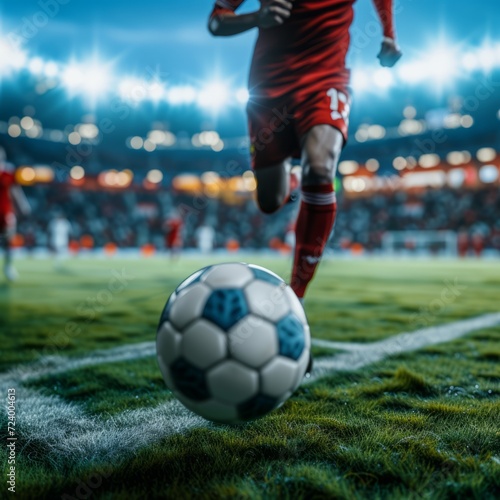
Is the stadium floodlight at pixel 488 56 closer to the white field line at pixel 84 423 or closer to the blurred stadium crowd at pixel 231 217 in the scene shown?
the blurred stadium crowd at pixel 231 217

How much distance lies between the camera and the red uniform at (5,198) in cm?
857

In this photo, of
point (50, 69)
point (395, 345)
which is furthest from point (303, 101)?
point (50, 69)

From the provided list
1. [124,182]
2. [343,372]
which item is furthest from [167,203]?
[343,372]

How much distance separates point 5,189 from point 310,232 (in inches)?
299

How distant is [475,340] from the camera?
124 inches

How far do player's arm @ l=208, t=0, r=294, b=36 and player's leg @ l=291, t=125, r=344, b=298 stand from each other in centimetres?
57

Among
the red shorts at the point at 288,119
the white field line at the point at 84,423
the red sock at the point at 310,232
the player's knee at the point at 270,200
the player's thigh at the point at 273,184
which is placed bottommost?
the white field line at the point at 84,423

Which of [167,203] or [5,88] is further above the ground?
[5,88]

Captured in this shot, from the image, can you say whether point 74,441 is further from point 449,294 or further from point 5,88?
point 5,88

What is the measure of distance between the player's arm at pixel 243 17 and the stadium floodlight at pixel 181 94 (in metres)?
35.9

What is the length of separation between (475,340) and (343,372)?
128 cm

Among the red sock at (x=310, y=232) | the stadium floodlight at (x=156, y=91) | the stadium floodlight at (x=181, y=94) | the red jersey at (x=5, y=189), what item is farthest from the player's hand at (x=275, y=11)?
the stadium floodlight at (x=181, y=94)

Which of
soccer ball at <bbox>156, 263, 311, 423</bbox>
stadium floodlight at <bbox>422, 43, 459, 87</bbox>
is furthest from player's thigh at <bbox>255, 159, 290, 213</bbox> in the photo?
stadium floodlight at <bbox>422, 43, 459, 87</bbox>

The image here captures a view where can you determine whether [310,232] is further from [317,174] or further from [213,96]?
[213,96]
